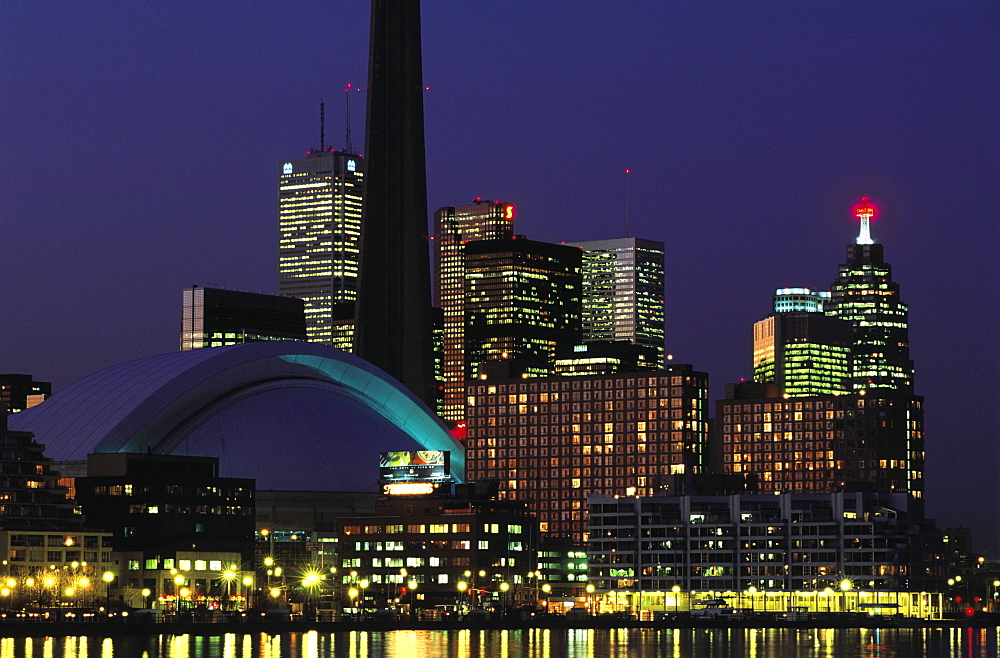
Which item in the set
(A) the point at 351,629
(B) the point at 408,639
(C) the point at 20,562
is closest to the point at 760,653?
(B) the point at 408,639

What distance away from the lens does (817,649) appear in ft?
558

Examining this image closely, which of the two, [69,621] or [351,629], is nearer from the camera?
[69,621]

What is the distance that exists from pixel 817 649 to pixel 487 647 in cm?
2860

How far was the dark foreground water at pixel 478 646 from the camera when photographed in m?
153

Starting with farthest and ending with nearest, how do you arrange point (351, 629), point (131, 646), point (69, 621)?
point (351, 629) → point (69, 621) → point (131, 646)

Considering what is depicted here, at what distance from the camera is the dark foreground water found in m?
153

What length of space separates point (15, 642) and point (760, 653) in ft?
202

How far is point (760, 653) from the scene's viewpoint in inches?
6403

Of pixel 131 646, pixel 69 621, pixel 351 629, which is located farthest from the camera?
pixel 351 629

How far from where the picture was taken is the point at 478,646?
550 feet

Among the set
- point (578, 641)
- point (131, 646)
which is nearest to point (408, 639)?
point (578, 641)

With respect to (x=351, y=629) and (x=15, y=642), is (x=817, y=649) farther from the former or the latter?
(x=15, y=642)

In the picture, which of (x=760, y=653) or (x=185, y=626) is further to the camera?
(x=185, y=626)

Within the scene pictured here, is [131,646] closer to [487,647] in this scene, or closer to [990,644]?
[487,647]
